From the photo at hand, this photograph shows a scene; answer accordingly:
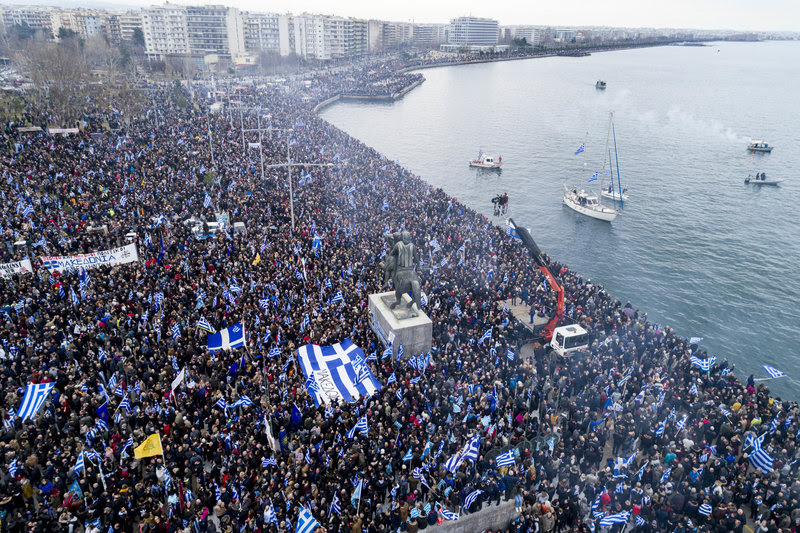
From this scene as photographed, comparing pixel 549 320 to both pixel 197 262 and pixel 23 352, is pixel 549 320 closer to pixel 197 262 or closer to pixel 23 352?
pixel 197 262

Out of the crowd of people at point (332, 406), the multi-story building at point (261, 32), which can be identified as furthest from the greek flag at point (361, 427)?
the multi-story building at point (261, 32)

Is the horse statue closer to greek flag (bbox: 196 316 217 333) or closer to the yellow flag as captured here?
greek flag (bbox: 196 316 217 333)

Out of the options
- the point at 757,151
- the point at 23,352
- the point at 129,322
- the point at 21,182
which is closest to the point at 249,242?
the point at 129,322

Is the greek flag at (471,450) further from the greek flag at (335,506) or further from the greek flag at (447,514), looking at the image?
the greek flag at (335,506)

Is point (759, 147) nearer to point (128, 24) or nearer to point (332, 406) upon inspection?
point (332, 406)

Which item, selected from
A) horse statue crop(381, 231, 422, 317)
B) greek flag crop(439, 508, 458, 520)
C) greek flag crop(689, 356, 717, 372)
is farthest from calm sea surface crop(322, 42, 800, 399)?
greek flag crop(439, 508, 458, 520)

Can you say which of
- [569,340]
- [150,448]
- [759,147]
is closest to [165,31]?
[759,147]
